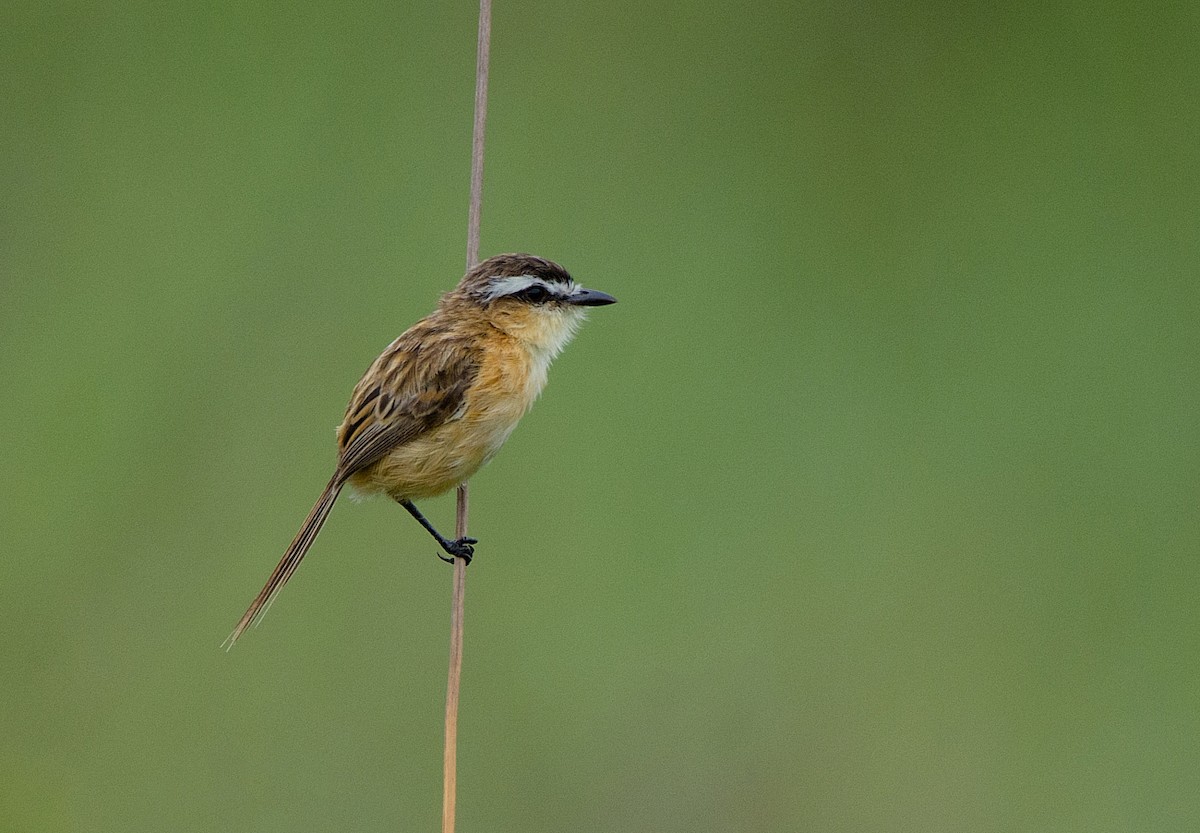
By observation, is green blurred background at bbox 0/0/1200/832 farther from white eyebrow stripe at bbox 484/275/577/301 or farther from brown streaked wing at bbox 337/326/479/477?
→ white eyebrow stripe at bbox 484/275/577/301

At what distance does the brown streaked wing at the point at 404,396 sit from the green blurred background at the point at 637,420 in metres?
1.46

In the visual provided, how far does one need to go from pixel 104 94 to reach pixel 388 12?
1.69 metres

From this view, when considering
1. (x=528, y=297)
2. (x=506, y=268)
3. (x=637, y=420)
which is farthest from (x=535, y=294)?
(x=637, y=420)

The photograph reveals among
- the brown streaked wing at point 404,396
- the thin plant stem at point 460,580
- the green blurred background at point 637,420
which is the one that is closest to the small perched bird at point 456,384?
the brown streaked wing at point 404,396

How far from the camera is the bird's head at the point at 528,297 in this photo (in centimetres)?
498

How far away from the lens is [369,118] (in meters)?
7.31

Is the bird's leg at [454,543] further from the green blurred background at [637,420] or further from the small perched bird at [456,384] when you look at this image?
the green blurred background at [637,420]

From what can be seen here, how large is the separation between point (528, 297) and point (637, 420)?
1.87 metres

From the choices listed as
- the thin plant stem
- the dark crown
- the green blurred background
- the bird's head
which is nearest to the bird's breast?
the bird's head

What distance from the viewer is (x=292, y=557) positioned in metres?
4.37

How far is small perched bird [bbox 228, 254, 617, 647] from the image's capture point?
480cm

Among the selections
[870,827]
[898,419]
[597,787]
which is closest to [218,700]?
[597,787]

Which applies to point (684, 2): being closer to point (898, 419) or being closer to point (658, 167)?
point (658, 167)

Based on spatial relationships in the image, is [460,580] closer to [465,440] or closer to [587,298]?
[465,440]
